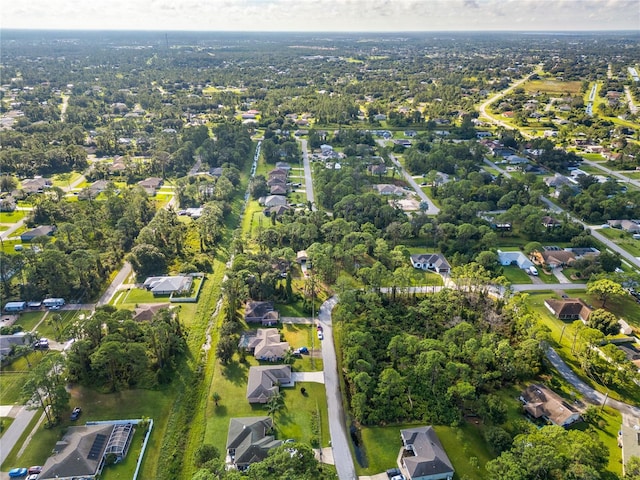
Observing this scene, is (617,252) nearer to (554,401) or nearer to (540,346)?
(540,346)

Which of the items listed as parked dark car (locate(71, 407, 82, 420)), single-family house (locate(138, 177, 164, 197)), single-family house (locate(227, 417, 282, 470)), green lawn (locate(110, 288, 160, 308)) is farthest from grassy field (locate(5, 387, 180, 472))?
single-family house (locate(138, 177, 164, 197))

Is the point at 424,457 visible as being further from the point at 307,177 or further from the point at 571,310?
the point at 307,177

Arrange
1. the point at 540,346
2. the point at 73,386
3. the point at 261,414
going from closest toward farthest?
the point at 261,414
the point at 73,386
the point at 540,346

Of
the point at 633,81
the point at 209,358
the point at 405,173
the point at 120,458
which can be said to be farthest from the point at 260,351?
the point at 633,81

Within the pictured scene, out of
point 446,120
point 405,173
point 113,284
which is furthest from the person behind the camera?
point 446,120

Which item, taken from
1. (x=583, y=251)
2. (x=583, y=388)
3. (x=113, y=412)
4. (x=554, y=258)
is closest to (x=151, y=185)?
(x=113, y=412)
